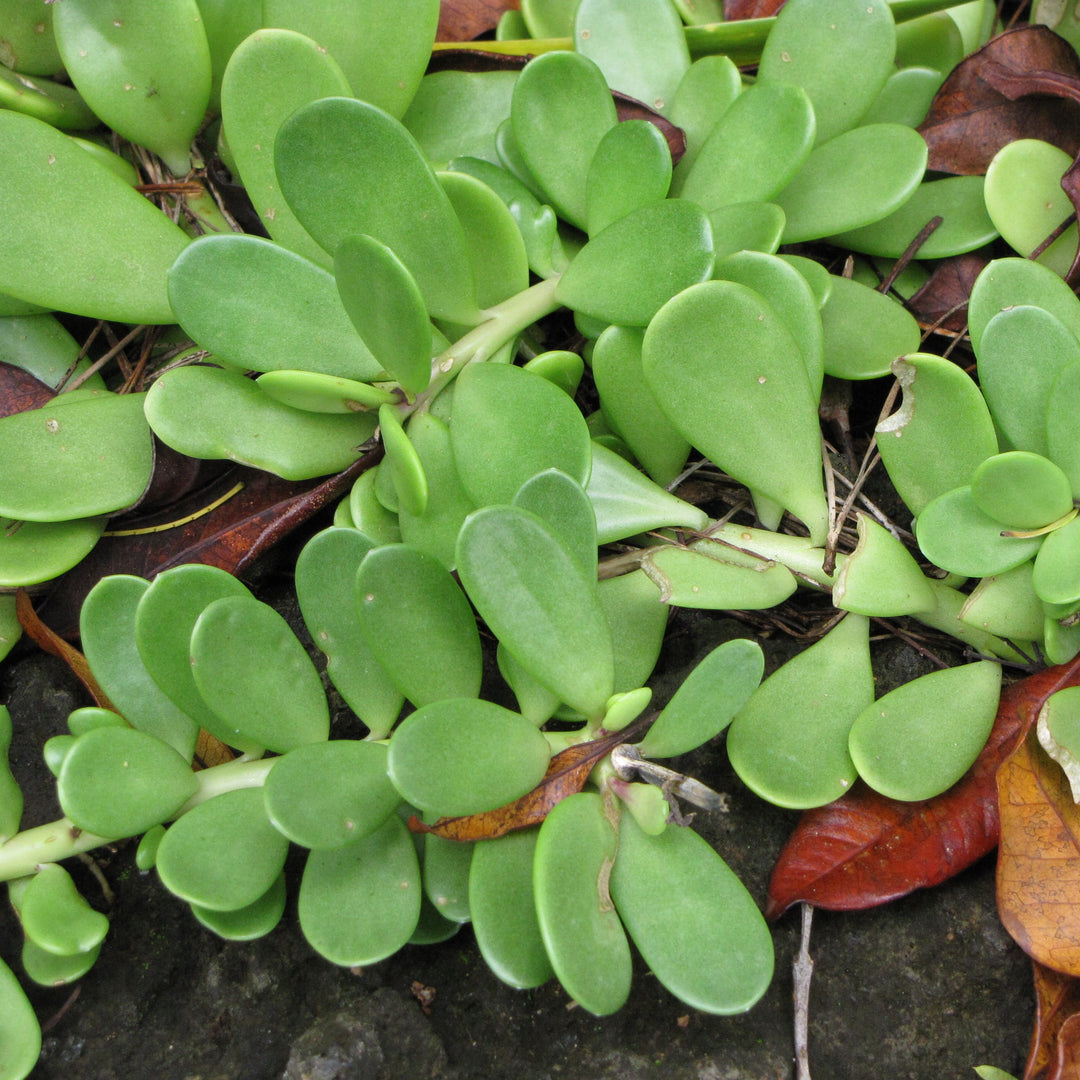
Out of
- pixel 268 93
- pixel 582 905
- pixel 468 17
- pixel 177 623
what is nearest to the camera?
pixel 582 905

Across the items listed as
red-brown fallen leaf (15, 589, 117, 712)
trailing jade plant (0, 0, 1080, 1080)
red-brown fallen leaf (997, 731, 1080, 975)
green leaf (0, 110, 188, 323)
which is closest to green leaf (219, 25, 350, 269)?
trailing jade plant (0, 0, 1080, 1080)

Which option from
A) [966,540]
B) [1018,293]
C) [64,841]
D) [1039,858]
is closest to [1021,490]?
[966,540]

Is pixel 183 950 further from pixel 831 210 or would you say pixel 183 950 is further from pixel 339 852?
pixel 831 210

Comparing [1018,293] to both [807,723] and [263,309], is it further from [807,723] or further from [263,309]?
[263,309]

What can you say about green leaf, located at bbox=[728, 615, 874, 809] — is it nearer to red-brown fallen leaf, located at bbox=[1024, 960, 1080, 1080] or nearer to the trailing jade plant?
the trailing jade plant

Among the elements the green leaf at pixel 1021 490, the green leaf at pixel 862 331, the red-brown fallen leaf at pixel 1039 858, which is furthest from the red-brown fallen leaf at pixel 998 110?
the red-brown fallen leaf at pixel 1039 858

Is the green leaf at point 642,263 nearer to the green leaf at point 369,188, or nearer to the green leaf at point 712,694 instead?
the green leaf at point 369,188
